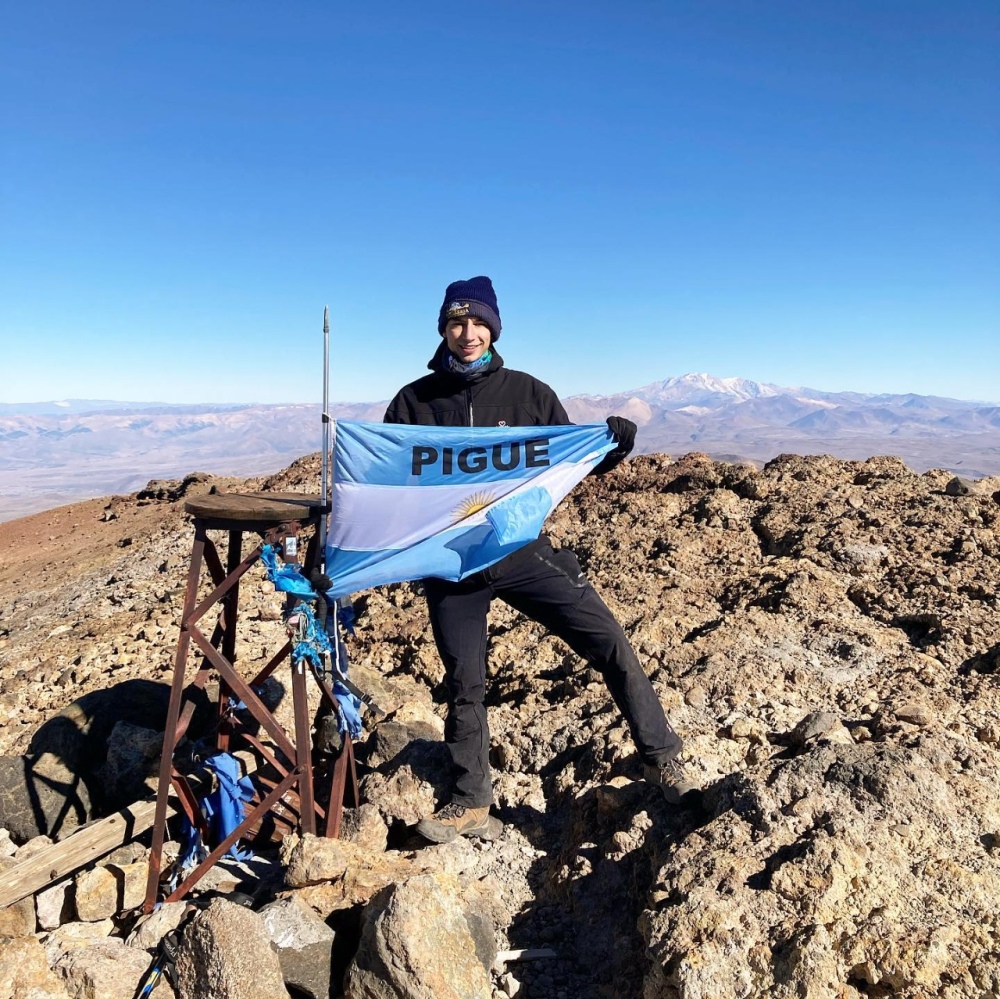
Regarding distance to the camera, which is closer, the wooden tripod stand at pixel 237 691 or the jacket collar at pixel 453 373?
the wooden tripod stand at pixel 237 691

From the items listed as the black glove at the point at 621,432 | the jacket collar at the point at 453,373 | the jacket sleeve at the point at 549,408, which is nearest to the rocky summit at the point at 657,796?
the black glove at the point at 621,432

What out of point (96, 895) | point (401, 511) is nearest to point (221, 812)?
point (96, 895)

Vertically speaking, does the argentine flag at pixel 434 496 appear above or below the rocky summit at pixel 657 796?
above

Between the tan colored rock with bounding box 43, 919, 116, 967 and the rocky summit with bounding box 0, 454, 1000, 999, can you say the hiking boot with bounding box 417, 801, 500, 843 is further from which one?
the tan colored rock with bounding box 43, 919, 116, 967

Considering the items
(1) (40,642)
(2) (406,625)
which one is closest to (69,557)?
(1) (40,642)

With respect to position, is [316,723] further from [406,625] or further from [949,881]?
[949,881]

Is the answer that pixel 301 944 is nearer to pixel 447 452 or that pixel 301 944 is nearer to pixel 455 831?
pixel 455 831

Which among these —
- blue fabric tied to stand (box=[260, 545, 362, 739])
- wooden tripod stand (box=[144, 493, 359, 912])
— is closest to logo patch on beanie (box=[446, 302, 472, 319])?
wooden tripod stand (box=[144, 493, 359, 912])

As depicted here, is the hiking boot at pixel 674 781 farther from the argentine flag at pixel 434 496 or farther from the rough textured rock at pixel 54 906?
the rough textured rock at pixel 54 906
